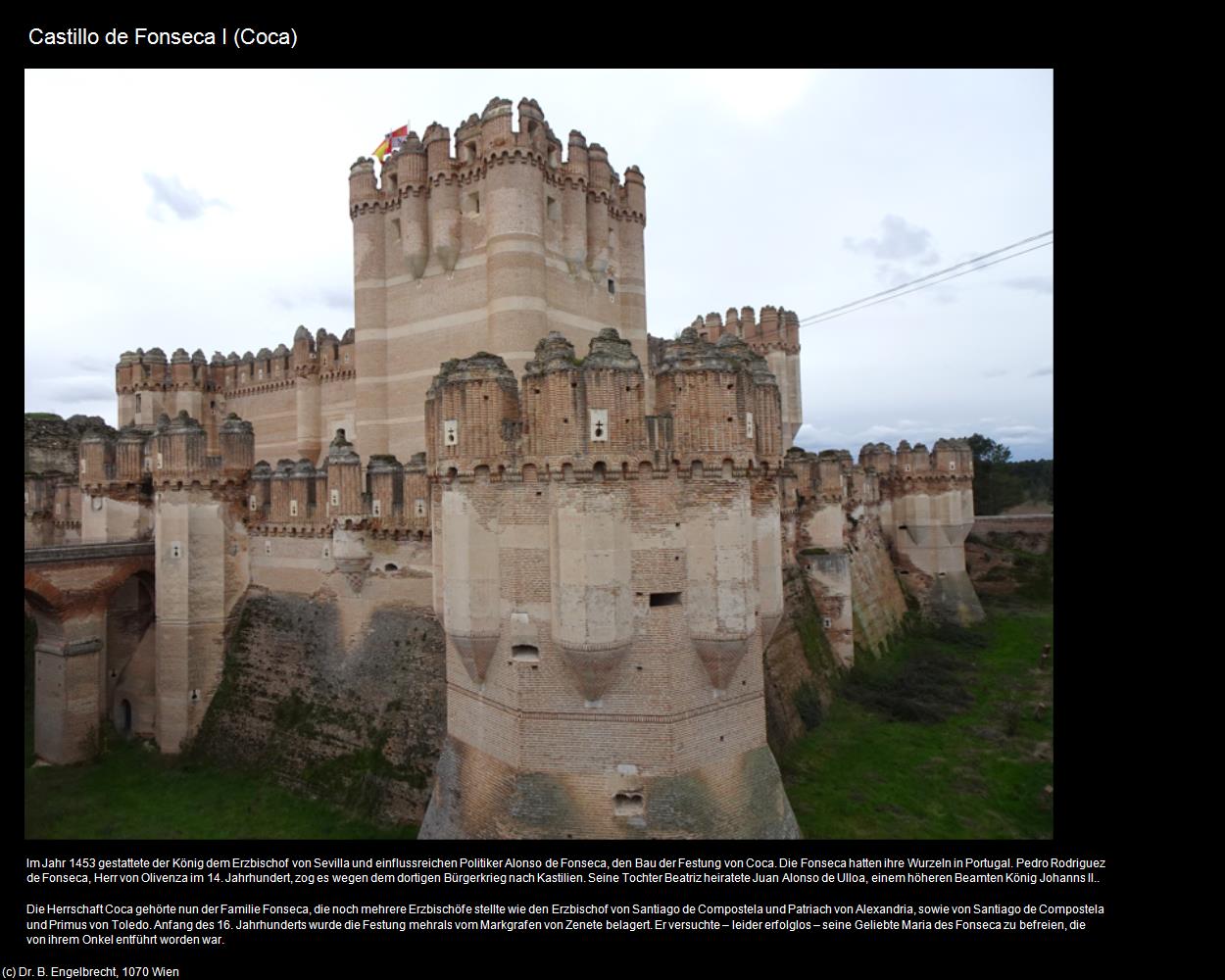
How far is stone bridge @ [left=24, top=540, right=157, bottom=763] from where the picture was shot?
22.3 meters

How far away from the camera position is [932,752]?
22.5 m

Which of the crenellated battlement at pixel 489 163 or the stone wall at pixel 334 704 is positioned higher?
the crenellated battlement at pixel 489 163

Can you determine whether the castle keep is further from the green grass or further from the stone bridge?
the green grass

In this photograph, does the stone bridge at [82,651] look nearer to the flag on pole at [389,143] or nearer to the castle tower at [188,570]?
the castle tower at [188,570]

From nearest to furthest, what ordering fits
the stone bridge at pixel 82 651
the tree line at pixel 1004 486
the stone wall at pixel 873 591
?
the stone bridge at pixel 82 651, the stone wall at pixel 873 591, the tree line at pixel 1004 486

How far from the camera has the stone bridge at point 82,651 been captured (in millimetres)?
22281

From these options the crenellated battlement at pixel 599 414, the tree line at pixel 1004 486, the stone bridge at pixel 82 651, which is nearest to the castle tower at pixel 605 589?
the crenellated battlement at pixel 599 414

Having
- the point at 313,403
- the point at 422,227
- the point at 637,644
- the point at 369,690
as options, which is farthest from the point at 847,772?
the point at 313,403

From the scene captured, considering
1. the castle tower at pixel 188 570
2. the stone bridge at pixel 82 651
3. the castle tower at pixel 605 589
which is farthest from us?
the castle tower at pixel 188 570

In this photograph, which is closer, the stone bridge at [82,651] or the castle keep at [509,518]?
the castle keep at [509,518]

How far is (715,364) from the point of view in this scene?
12.6 meters

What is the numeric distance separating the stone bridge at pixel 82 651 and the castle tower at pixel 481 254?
31.8 ft

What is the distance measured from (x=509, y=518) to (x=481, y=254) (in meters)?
15.4
